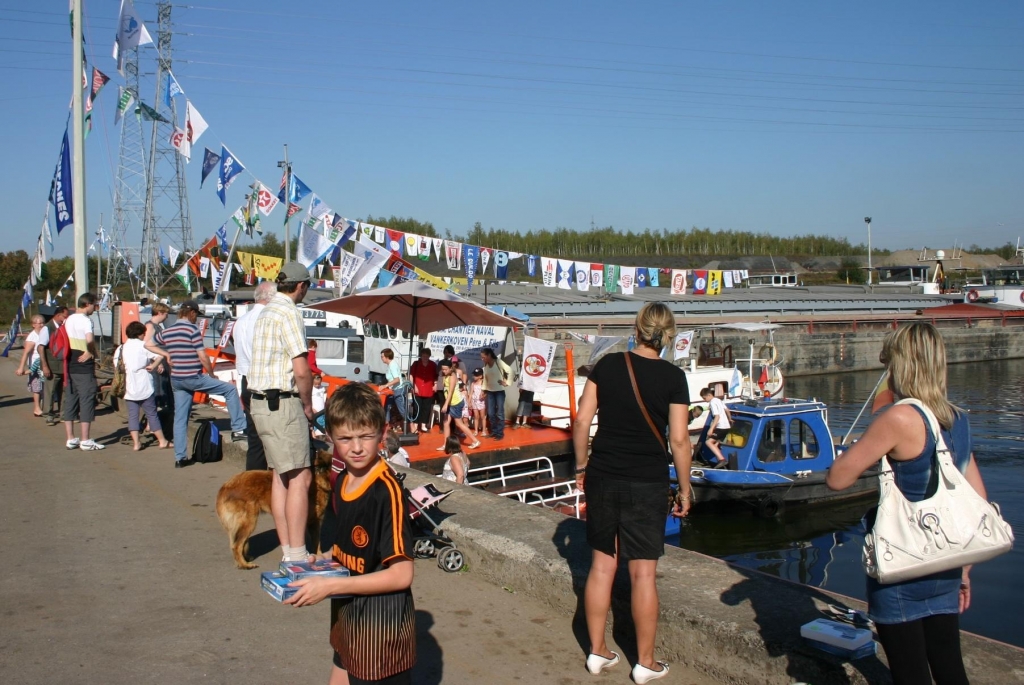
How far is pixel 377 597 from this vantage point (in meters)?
2.81

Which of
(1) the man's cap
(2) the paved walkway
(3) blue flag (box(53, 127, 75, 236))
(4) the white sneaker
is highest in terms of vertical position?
(3) blue flag (box(53, 127, 75, 236))

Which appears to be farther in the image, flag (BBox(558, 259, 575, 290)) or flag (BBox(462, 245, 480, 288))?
flag (BBox(558, 259, 575, 290))

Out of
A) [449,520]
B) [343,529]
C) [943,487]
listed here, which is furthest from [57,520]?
[943,487]

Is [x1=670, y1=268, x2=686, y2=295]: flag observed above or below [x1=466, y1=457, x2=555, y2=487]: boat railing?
above

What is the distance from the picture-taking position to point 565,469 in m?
14.2

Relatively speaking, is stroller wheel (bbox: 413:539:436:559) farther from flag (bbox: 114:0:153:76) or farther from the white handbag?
flag (bbox: 114:0:153:76)

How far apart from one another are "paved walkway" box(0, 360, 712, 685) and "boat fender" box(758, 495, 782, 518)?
9498 mm

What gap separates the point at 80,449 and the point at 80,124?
8307mm

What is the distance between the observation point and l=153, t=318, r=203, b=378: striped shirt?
30.1ft

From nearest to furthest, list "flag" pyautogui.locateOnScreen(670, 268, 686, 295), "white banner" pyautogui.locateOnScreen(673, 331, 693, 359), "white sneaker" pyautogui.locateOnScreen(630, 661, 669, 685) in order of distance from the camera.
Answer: "white sneaker" pyautogui.locateOnScreen(630, 661, 669, 685), "white banner" pyautogui.locateOnScreen(673, 331, 693, 359), "flag" pyautogui.locateOnScreen(670, 268, 686, 295)

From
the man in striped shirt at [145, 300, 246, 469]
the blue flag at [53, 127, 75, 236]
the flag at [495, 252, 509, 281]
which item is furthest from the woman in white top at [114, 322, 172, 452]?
the flag at [495, 252, 509, 281]

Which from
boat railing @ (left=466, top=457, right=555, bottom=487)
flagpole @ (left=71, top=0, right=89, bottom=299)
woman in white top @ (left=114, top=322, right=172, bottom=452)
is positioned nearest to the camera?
woman in white top @ (left=114, top=322, right=172, bottom=452)

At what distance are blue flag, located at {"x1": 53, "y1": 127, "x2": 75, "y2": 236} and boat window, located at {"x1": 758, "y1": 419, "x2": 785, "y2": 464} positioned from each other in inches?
541

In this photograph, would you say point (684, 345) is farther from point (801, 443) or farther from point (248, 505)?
point (248, 505)
